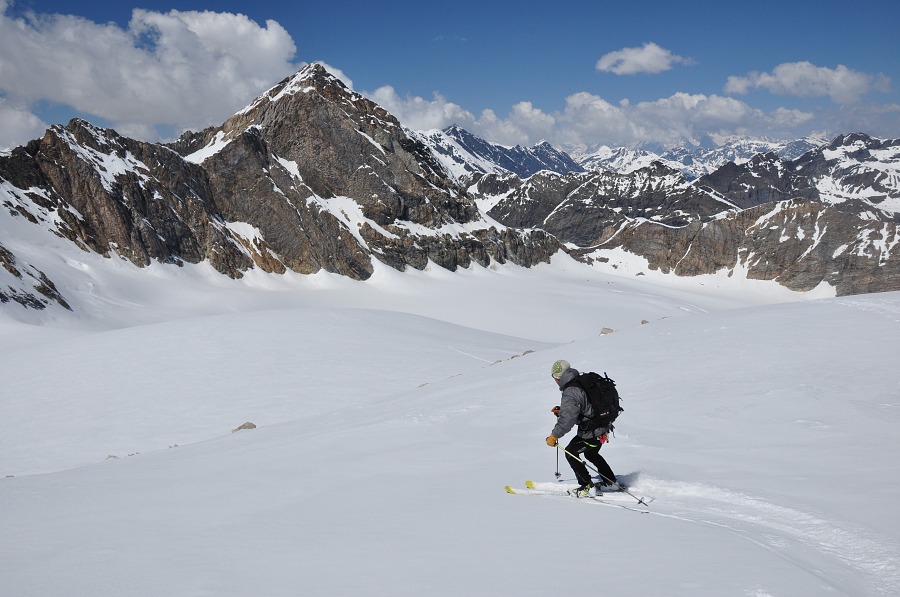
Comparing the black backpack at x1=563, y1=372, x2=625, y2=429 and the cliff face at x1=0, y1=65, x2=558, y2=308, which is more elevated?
the cliff face at x1=0, y1=65, x2=558, y2=308

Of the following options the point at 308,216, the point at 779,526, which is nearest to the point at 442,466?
the point at 779,526

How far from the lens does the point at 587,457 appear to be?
28.0ft

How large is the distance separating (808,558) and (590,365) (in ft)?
40.5

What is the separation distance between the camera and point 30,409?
67.5ft

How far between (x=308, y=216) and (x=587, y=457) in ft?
338

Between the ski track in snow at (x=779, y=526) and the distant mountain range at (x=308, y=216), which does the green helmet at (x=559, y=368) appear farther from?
the distant mountain range at (x=308, y=216)

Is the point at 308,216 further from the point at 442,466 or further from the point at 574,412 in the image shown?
the point at 574,412

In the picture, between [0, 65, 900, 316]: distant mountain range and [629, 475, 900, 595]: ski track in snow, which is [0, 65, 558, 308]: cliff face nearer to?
[0, 65, 900, 316]: distant mountain range

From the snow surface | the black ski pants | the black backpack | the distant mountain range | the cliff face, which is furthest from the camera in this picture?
the cliff face

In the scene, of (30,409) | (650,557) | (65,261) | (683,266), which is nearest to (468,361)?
(30,409)

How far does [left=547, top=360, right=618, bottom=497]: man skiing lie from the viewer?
27.1ft

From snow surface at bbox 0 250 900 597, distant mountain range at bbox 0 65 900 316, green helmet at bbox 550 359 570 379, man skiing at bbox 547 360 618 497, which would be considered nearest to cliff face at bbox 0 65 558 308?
distant mountain range at bbox 0 65 900 316

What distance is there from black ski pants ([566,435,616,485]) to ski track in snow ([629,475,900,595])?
61 centimetres

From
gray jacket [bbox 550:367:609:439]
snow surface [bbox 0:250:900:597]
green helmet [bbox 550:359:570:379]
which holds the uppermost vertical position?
green helmet [bbox 550:359:570:379]
